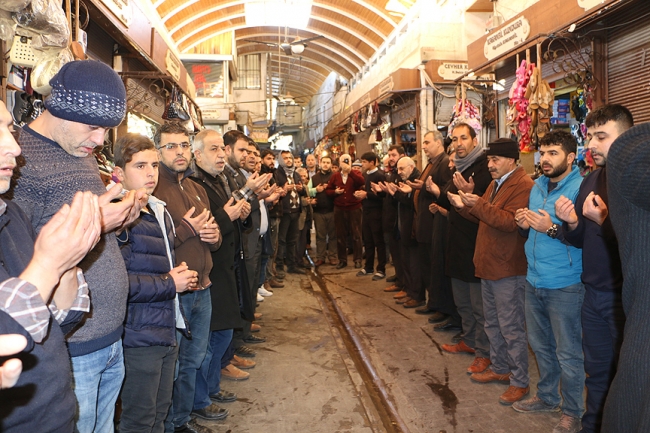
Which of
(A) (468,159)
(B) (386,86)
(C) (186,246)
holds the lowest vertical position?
(C) (186,246)

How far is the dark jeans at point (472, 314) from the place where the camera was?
15.1ft

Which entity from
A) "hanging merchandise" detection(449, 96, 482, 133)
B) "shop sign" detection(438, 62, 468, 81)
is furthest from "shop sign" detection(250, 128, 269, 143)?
"hanging merchandise" detection(449, 96, 482, 133)

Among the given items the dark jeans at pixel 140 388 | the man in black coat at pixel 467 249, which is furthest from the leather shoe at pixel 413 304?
the dark jeans at pixel 140 388

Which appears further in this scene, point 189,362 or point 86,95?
point 189,362

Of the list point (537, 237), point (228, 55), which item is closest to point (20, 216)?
point (537, 237)

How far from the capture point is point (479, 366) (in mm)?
4449

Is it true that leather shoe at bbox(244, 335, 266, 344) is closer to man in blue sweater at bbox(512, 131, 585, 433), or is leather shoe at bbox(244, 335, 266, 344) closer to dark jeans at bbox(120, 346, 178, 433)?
man in blue sweater at bbox(512, 131, 585, 433)

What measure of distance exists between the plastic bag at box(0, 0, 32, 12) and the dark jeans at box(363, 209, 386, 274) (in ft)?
21.5

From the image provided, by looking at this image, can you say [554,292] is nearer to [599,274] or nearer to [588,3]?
[599,274]

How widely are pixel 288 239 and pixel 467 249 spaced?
5.01 m

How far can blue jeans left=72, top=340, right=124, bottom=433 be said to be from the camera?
1933mm

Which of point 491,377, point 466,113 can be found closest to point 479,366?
point 491,377

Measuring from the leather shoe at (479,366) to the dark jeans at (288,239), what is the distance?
5.04 m

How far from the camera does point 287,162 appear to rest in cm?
905
